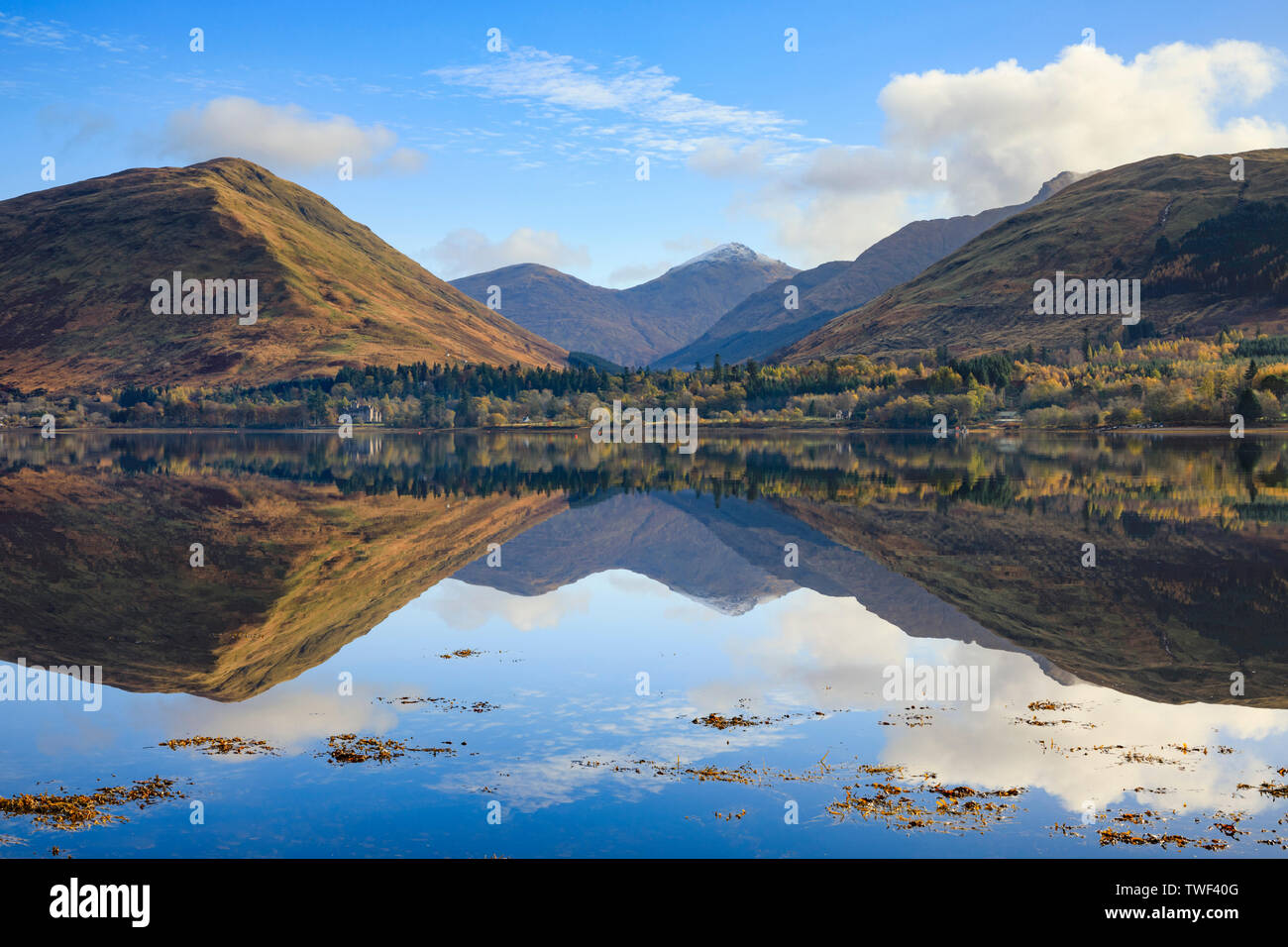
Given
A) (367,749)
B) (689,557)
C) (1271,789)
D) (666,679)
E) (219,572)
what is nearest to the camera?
(1271,789)

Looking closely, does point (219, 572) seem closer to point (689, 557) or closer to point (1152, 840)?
point (689, 557)

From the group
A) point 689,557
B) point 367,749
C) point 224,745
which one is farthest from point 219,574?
point 367,749

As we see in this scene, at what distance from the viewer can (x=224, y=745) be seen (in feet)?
68.4

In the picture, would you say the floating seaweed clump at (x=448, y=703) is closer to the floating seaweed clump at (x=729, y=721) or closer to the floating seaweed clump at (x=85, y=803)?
the floating seaweed clump at (x=729, y=721)

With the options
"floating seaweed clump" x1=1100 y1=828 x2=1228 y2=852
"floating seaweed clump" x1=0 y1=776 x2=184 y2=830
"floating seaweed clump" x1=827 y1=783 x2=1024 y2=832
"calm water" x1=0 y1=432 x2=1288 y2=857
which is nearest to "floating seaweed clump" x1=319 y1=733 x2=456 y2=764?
"calm water" x1=0 y1=432 x2=1288 y2=857

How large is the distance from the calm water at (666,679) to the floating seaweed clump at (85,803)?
0.92 feet

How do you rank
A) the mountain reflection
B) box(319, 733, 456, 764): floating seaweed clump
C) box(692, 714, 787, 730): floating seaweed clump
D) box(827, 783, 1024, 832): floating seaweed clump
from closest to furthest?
box(827, 783, 1024, 832): floating seaweed clump, box(319, 733, 456, 764): floating seaweed clump, box(692, 714, 787, 730): floating seaweed clump, the mountain reflection

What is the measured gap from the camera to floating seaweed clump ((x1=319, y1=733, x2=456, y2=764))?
2014 cm

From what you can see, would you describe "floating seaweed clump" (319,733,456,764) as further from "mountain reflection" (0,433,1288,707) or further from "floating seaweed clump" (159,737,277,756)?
"mountain reflection" (0,433,1288,707)

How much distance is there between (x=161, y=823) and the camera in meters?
16.9

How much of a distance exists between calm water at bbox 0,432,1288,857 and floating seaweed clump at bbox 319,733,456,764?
16cm

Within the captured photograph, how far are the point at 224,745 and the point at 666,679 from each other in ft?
34.3
